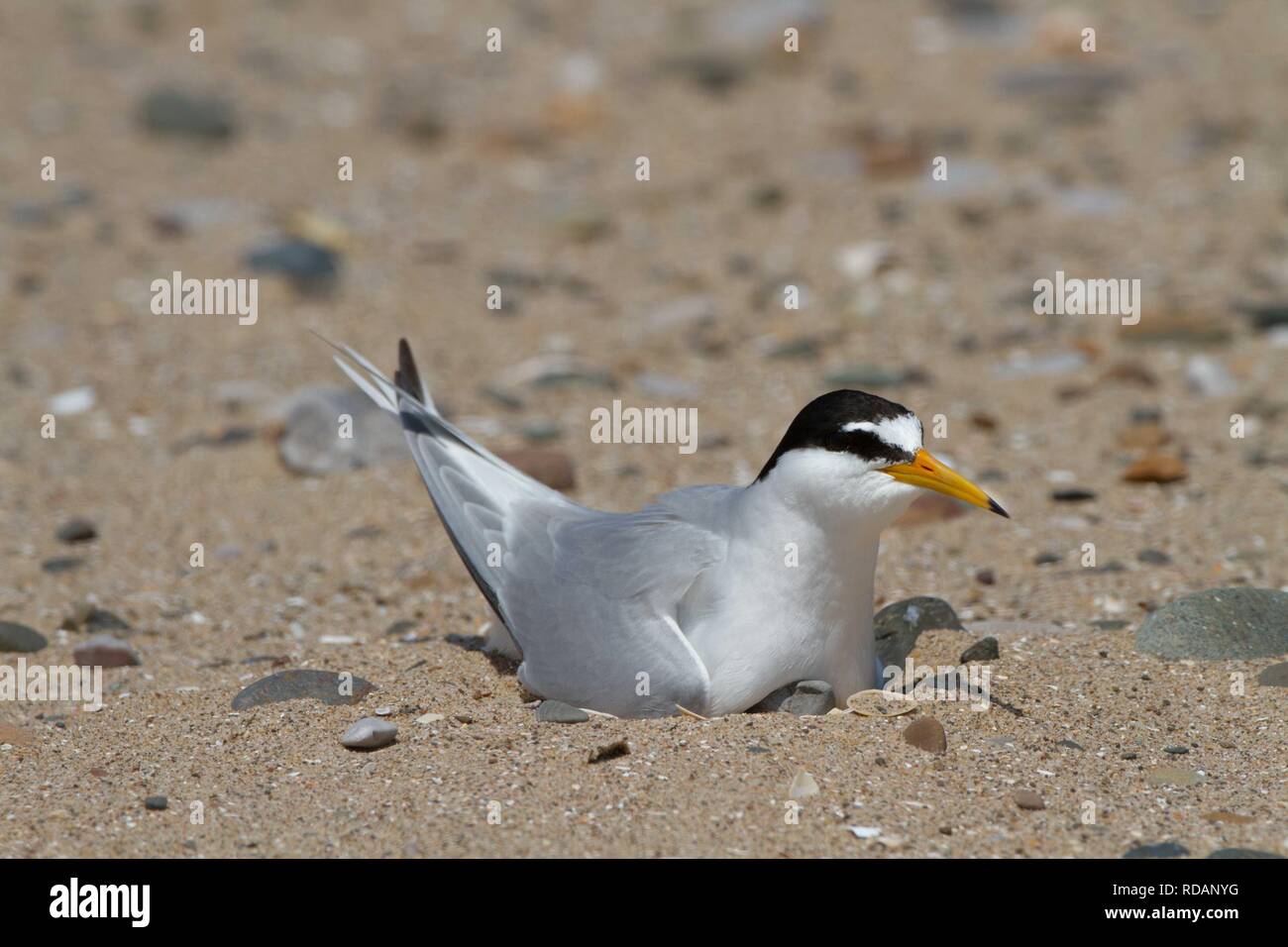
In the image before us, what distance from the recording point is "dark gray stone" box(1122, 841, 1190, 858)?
13.6ft

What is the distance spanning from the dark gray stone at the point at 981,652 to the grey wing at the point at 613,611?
0.97 metres

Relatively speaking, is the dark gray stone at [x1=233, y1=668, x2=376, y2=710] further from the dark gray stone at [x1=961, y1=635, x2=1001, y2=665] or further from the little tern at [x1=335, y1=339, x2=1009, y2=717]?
the dark gray stone at [x1=961, y1=635, x2=1001, y2=665]

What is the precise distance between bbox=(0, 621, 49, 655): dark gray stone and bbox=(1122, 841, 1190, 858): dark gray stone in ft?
12.5

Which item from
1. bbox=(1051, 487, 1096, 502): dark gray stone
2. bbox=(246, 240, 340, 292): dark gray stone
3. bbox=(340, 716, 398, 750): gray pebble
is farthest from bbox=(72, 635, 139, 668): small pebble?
bbox=(246, 240, 340, 292): dark gray stone

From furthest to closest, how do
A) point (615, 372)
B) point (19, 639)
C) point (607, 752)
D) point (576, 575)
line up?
point (615, 372)
point (19, 639)
point (576, 575)
point (607, 752)

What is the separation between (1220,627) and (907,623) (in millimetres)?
987

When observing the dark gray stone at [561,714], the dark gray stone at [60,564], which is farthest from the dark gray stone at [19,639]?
the dark gray stone at [561,714]

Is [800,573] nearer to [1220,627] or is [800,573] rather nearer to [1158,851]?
[1158,851]

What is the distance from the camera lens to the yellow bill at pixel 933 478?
446 centimetres

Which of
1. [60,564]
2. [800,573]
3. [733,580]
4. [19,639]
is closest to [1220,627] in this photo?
[800,573]

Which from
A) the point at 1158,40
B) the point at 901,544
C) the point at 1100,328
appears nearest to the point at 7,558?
the point at 901,544

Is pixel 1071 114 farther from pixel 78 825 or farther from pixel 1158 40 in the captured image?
pixel 78 825

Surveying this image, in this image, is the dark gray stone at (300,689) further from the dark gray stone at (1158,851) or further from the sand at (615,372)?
the dark gray stone at (1158,851)

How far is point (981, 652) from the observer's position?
529cm
